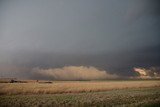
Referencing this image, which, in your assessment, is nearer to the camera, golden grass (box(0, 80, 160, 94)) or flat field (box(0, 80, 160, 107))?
flat field (box(0, 80, 160, 107))

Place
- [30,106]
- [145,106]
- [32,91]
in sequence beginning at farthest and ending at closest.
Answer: [32,91] < [30,106] < [145,106]

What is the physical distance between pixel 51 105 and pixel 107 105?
5.93m

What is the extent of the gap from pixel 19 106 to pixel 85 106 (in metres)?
6.83

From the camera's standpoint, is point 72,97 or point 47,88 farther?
point 47,88

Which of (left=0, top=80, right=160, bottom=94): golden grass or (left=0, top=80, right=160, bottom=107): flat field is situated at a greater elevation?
(left=0, top=80, right=160, bottom=94): golden grass

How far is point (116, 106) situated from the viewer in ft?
Result: 74.8

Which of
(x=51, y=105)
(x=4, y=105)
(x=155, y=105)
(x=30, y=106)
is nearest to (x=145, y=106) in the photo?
(x=155, y=105)

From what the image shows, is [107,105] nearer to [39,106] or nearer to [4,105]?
[39,106]

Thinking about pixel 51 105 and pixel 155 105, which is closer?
pixel 155 105

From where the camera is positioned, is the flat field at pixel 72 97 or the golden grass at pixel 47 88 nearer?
the flat field at pixel 72 97

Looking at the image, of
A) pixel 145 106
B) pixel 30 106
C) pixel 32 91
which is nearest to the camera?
pixel 145 106

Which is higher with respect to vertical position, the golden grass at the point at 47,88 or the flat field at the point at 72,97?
the golden grass at the point at 47,88

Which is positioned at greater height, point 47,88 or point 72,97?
point 47,88

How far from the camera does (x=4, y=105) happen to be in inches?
955
